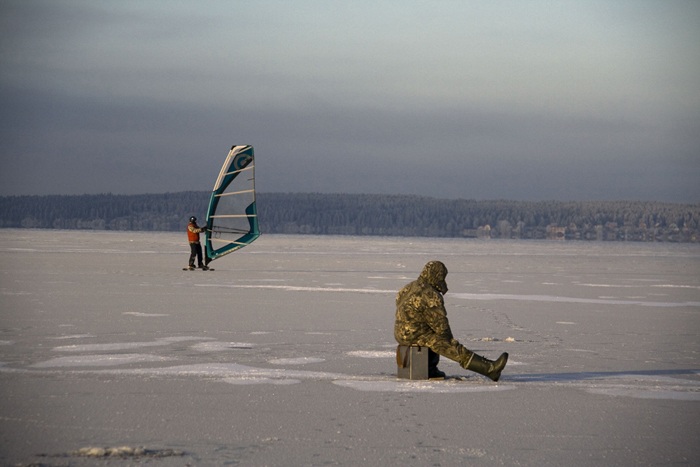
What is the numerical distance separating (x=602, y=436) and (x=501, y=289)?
11.1 m

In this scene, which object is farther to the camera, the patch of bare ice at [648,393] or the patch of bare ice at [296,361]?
the patch of bare ice at [296,361]

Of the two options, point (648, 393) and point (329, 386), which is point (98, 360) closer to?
point (329, 386)

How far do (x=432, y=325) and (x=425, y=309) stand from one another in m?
0.14

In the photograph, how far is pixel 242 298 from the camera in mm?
12867

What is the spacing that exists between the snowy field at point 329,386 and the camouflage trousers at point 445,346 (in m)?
0.25

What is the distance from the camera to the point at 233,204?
2334 cm

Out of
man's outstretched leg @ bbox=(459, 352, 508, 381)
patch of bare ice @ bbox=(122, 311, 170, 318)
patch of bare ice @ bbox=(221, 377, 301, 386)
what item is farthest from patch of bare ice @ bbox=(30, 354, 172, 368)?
patch of bare ice @ bbox=(122, 311, 170, 318)

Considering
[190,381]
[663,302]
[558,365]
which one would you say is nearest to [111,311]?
[190,381]

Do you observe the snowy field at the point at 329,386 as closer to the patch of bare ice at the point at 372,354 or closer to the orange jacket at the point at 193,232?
the patch of bare ice at the point at 372,354

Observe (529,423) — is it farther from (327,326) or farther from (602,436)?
(327,326)

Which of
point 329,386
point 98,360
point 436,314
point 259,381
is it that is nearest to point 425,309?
point 436,314

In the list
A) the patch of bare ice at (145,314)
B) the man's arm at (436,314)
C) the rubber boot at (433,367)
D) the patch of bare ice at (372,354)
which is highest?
the man's arm at (436,314)

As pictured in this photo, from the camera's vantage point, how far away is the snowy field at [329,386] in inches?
169

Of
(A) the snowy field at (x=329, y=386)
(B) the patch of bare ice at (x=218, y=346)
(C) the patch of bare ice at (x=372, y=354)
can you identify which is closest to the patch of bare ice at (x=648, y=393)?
(A) the snowy field at (x=329, y=386)
